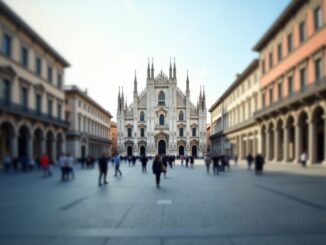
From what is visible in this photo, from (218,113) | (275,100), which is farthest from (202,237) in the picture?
(218,113)

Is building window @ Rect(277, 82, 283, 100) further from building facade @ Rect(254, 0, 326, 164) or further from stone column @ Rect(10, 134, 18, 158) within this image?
stone column @ Rect(10, 134, 18, 158)

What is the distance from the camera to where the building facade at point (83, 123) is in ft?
181

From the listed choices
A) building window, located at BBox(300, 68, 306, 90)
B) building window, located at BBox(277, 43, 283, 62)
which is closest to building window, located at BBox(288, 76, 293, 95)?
building window, located at BBox(300, 68, 306, 90)

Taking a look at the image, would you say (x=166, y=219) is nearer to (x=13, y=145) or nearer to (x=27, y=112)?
(x=13, y=145)

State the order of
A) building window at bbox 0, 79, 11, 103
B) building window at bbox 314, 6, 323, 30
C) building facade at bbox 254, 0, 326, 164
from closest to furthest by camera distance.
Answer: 1. building window at bbox 314, 6, 323, 30
2. building facade at bbox 254, 0, 326, 164
3. building window at bbox 0, 79, 11, 103

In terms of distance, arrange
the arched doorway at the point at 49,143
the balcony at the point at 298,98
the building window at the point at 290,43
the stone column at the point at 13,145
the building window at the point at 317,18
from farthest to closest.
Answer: the arched doorway at the point at 49,143, the building window at the point at 290,43, the stone column at the point at 13,145, the building window at the point at 317,18, the balcony at the point at 298,98

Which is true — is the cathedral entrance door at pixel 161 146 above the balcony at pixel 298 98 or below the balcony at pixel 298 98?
below

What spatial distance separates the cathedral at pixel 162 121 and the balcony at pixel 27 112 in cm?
3810

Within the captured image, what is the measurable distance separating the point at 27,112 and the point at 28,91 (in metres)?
2.68

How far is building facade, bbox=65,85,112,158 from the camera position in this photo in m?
55.0

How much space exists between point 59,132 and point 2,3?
828 inches

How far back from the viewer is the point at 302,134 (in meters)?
33.2

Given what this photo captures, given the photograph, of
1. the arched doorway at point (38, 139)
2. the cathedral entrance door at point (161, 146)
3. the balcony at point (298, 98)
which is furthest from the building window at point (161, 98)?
the arched doorway at point (38, 139)

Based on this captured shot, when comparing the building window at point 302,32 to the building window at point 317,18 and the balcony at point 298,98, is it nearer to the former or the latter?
the building window at point 317,18
